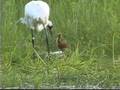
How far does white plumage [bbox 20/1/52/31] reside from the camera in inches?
315

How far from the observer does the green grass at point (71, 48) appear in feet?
21.0

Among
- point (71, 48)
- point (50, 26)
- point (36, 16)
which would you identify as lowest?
point (71, 48)

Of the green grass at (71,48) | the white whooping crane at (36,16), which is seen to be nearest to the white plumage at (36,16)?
the white whooping crane at (36,16)

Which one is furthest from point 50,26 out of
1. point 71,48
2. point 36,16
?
point 71,48

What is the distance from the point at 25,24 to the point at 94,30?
78cm

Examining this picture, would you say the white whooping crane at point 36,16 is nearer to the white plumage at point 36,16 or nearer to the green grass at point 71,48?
the white plumage at point 36,16

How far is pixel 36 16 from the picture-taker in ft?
26.2

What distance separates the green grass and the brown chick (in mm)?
101

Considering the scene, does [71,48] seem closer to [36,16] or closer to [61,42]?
[61,42]

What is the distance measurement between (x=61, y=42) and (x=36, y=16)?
41 cm

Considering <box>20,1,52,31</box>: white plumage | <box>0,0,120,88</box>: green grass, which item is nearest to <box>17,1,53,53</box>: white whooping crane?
<box>20,1,52,31</box>: white plumage

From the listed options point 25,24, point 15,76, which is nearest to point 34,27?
point 25,24

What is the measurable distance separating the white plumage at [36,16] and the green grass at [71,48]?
0.49ft

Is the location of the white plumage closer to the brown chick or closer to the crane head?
the crane head
